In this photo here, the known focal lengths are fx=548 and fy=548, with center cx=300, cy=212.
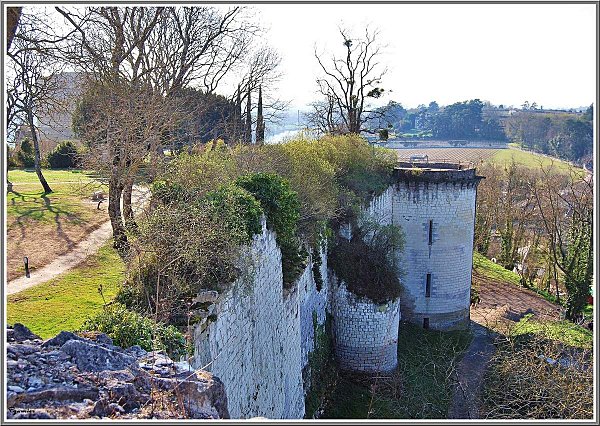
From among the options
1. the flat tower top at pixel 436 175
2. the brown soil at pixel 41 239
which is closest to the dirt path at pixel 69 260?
the brown soil at pixel 41 239

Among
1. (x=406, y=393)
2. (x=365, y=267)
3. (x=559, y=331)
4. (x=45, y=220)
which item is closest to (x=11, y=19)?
(x=45, y=220)

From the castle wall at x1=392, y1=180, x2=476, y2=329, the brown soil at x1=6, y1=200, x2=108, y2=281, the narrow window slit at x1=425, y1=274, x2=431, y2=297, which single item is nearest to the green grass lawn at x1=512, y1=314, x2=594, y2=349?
the castle wall at x1=392, y1=180, x2=476, y2=329

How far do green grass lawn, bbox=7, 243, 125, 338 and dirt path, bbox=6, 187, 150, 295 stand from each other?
20cm

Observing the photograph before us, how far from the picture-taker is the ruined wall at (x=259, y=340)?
6543 millimetres

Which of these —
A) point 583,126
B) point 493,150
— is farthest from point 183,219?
point 493,150

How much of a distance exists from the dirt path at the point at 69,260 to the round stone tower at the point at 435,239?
1008 cm

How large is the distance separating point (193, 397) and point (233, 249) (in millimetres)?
3015

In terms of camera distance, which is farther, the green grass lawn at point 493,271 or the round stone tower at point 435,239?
the green grass lawn at point 493,271

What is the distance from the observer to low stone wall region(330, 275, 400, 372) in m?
15.4

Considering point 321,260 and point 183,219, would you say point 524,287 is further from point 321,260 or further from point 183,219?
point 183,219

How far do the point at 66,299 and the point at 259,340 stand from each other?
3.79m

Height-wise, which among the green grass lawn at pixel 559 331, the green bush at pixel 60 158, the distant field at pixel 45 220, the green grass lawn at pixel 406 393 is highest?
the green bush at pixel 60 158

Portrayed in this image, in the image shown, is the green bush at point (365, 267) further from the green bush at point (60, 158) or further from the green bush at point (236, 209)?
the green bush at point (60, 158)

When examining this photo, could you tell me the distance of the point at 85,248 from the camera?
1395cm
